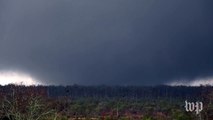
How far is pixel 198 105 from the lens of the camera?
48.1 metres

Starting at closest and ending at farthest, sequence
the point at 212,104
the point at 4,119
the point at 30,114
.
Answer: the point at 30,114 → the point at 4,119 → the point at 212,104

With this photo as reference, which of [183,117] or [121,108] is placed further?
[121,108]

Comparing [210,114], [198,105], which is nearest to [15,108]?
[198,105]

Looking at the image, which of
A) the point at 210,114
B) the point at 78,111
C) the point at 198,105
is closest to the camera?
the point at 198,105

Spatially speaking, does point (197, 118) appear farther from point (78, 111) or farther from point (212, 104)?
point (78, 111)

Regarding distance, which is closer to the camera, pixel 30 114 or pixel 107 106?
pixel 30 114

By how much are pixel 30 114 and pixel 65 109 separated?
98447 mm

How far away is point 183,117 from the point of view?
7688cm

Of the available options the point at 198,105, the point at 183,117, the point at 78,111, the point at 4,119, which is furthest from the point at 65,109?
the point at 4,119

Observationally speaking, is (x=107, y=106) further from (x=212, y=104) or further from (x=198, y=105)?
(x=198, y=105)

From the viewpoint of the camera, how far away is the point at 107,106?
547 feet

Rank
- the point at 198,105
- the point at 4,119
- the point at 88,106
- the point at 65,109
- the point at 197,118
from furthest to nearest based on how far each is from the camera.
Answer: the point at 88,106, the point at 65,109, the point at 197,118, the point at 198,105, the point at 4,119

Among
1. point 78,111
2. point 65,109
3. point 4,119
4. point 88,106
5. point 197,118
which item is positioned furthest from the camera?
point 88,106

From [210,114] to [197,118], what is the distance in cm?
1947
